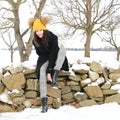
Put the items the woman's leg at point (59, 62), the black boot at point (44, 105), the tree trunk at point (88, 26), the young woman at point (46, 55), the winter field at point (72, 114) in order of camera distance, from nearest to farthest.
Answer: the winter field at point (72, 114) < the black boot at point (44, 105) < the young woman at point (46, 55) < the woman's leg at point (59, 62) < the tree trunk at point (88, 26)

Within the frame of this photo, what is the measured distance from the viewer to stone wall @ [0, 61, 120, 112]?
5.96 meters

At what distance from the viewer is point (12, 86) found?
5.98 m

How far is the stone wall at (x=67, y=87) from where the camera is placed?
5961 mm

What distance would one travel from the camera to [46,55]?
19.3ft

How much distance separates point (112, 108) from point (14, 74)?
192 cm

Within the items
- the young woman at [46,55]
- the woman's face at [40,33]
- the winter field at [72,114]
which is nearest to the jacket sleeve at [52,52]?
the young woman at [46,55]

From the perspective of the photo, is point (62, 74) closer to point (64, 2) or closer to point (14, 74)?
point (14, 74)

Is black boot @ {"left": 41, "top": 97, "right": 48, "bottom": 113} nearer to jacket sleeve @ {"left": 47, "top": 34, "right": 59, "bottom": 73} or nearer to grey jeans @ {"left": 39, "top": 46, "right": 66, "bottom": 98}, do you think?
grey jeans @ {"left": 39, "top": 46, "right": 66, "bottom": 98}

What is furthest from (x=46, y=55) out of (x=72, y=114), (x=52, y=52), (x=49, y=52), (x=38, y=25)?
(x=72, y=114)

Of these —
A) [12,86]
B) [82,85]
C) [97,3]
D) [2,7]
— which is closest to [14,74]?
[12,86]

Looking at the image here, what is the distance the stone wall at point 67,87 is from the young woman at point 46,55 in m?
0.32

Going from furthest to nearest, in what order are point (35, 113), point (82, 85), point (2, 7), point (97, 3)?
point (97, 3), point (2, 7), point (82, 85), point (35, 113)

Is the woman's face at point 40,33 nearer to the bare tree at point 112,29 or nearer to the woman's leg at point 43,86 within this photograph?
the woman's leg at point 43,86

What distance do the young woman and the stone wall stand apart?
1.05ft
